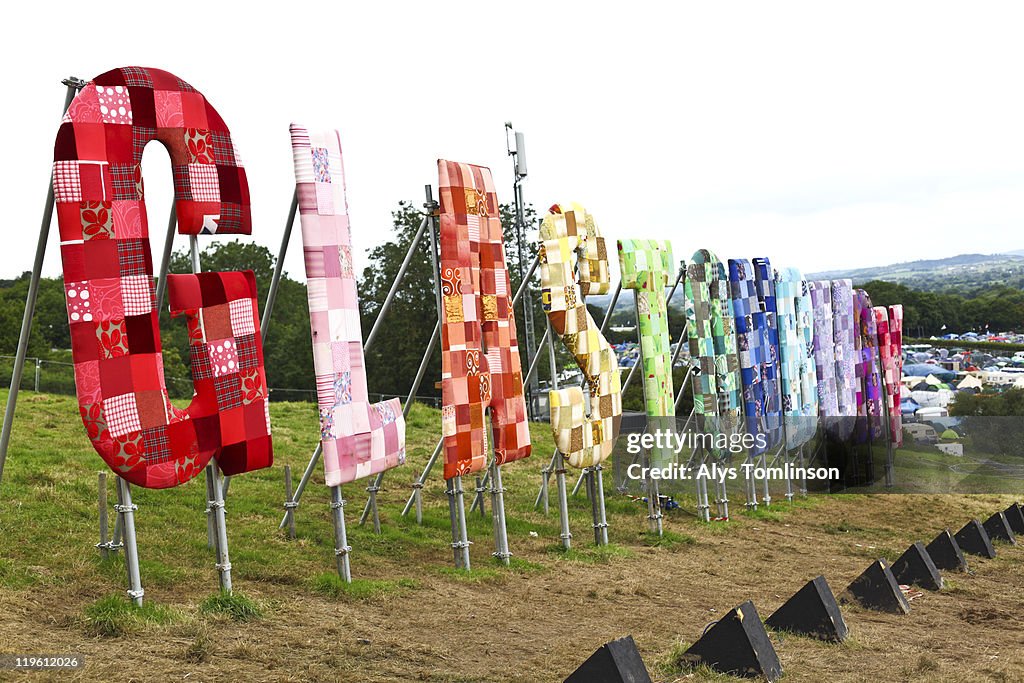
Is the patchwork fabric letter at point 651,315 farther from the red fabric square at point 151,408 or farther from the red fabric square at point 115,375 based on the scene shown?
the red fabric square at point 115,375

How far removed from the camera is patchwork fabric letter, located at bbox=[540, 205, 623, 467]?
1057cm

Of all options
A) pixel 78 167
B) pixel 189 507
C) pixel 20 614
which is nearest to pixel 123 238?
pixel 78 167

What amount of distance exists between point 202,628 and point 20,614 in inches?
47.4

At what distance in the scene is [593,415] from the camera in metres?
11.0

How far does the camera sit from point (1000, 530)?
13734 mm

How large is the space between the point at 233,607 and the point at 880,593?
17.9 feet

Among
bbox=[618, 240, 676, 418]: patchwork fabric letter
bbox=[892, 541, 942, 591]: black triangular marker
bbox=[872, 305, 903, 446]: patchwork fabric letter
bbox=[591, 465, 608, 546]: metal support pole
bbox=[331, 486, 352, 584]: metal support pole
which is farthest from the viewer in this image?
bbox=[872, 305, 903, 446]: patchwork fabric letter

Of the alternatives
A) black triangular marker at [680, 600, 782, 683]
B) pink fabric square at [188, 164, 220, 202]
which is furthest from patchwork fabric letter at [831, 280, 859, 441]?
pink fabric square at [188, 164, 220, 202]

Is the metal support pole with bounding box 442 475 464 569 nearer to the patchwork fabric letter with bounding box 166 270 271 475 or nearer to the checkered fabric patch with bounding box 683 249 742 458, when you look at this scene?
the patchwork fabric letter with bounding box 166 270 271 475

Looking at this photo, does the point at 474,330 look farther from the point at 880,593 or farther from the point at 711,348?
the point at 711,348

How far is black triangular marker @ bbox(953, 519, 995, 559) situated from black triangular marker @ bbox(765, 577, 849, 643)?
565cm

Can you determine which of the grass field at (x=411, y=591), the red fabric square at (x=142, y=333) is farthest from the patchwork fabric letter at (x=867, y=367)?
the red fabric square at (x=142, y=333)

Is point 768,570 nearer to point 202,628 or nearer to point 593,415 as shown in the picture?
point 593,415

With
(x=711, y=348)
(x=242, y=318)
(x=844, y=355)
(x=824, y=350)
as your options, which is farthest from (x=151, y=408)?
(x=844, y=355)
